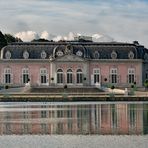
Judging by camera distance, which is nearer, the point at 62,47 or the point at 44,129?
the point at 44,129

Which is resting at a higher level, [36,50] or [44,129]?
[36,50]

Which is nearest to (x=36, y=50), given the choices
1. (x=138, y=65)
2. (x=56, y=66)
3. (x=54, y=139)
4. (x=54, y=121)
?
(x=56, y=66)

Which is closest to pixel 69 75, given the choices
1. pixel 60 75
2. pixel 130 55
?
pixel 60 75

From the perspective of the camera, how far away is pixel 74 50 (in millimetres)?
59312

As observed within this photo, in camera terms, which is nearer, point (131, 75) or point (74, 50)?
point (74, 50)

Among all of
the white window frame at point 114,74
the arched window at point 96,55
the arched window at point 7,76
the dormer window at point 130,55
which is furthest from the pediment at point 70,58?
the arched window at point 7,76

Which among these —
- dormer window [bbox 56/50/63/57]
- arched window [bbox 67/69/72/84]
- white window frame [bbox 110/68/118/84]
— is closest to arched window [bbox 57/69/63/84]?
arched window [bbox 67/69/72/84]

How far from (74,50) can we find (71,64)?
1.31 metres

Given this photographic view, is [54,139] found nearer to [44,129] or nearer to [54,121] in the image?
[44,129]

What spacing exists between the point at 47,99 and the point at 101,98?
313 centimetres

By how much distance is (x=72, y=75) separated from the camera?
5956 cm

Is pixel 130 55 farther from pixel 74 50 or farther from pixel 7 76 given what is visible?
pixel 7 76

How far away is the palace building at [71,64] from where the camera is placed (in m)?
59.0

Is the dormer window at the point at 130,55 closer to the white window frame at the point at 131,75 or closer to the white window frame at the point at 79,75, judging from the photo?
the white window frame at the point at 131,75
